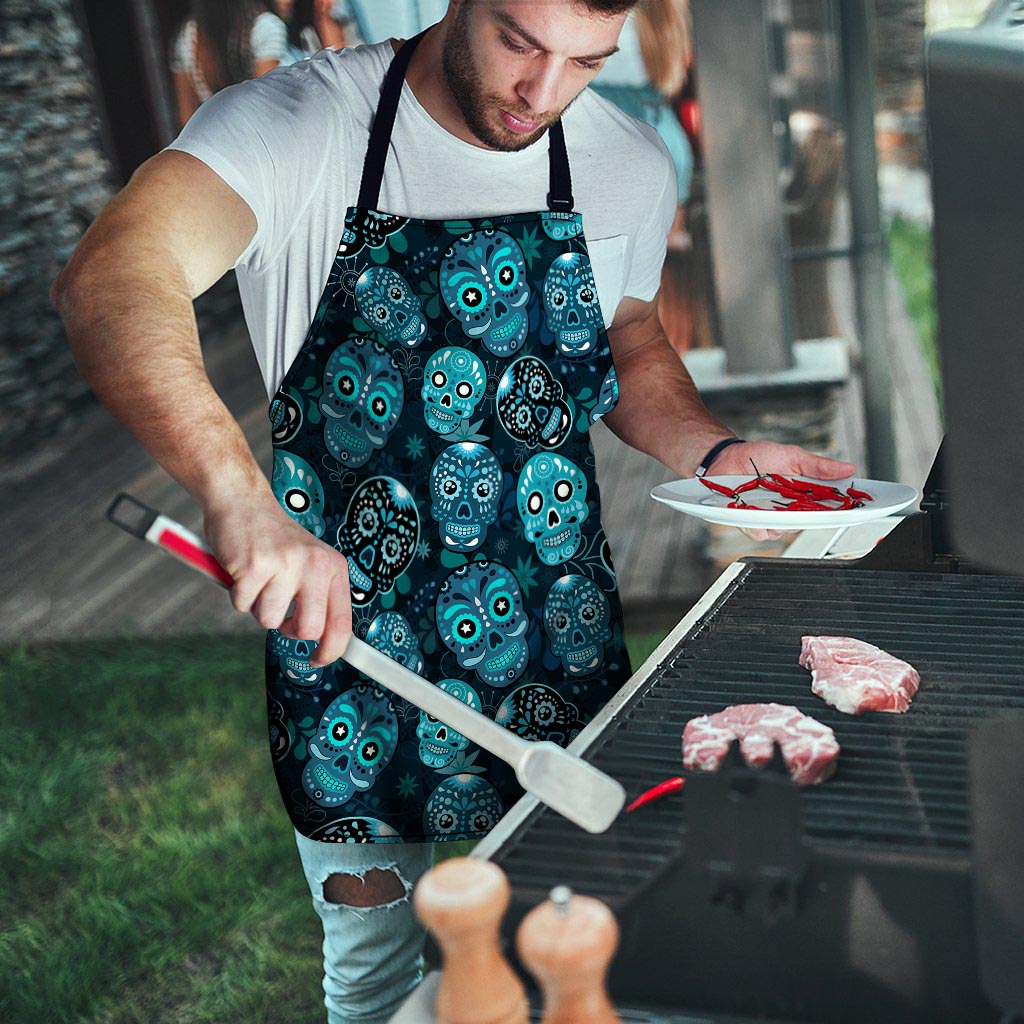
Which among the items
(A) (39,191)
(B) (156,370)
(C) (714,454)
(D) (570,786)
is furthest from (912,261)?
(D) (570,786)

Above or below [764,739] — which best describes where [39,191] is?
below

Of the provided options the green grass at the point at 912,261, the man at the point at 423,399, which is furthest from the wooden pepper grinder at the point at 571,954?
the green grass at the point at 912,261

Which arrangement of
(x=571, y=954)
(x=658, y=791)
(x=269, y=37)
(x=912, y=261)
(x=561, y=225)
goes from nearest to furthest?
(x=571, y=954) → (x=658, y=791) → (x=561, y=225) → (x=269, y=37) → (x=912, y=261)

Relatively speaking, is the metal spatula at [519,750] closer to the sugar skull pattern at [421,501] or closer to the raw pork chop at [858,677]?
the raw pork chop at [858,677]

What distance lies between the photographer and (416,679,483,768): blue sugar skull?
1.83m

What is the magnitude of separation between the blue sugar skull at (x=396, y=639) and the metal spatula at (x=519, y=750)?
61cm

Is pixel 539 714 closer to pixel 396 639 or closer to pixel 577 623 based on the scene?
pixel 577 623

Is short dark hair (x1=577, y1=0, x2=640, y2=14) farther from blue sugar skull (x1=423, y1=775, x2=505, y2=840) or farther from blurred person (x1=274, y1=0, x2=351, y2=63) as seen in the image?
blurred person (x1=274, y1=0, x2=351, y2=63)

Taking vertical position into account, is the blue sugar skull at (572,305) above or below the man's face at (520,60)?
below

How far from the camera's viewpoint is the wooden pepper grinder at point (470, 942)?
2.83 feet

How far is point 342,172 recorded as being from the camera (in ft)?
5.89

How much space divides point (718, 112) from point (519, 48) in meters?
2.71

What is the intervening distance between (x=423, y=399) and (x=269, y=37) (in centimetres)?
465

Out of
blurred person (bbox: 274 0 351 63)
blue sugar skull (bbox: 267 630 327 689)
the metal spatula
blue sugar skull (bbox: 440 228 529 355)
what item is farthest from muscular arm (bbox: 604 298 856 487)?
blurred person (bbox: 274 0 351 63)
